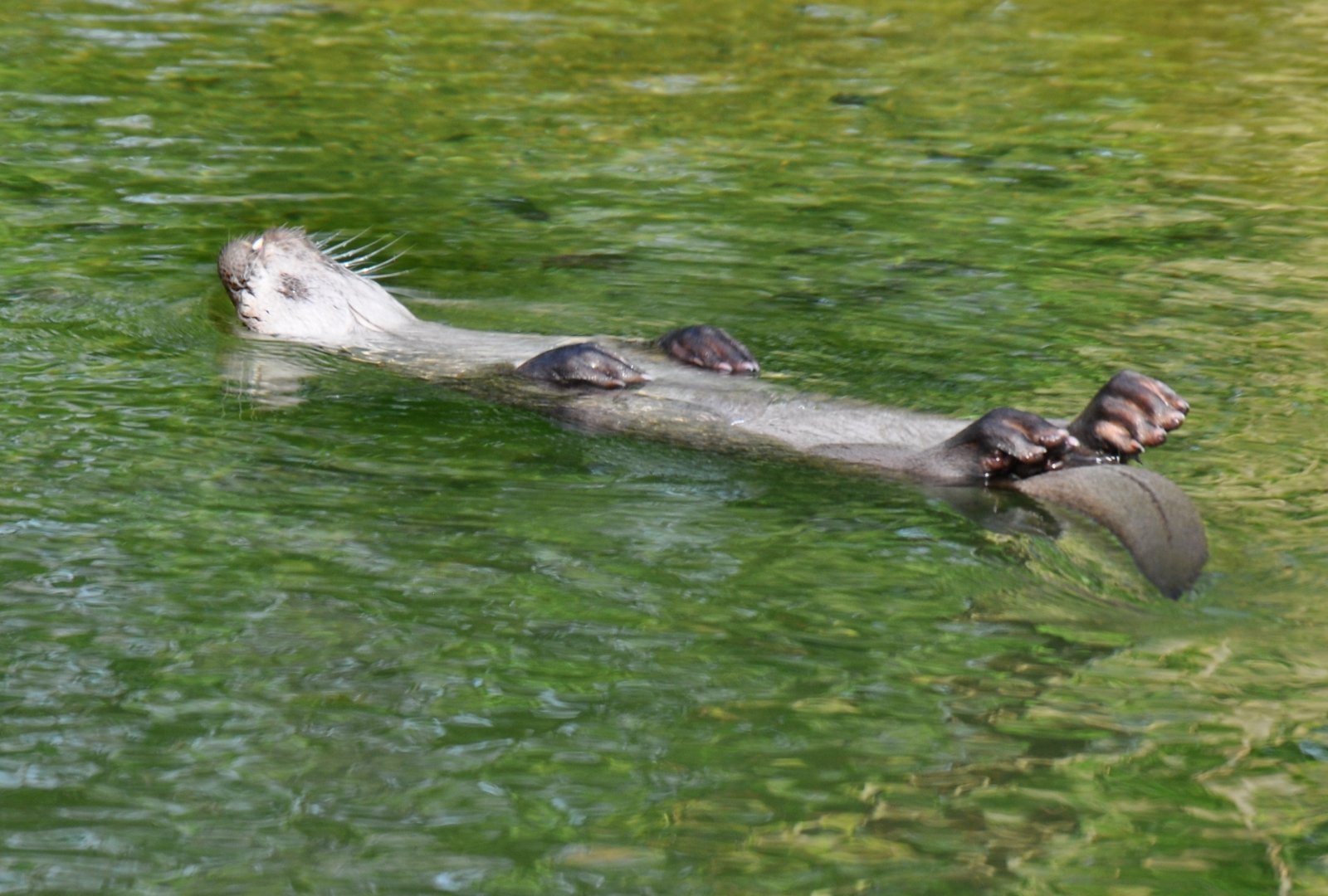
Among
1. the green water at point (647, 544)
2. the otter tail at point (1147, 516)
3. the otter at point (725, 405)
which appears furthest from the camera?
the otter at point (725, 405)

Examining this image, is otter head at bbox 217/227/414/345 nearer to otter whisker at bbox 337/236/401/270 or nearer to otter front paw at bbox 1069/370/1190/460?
otter whisker at bbox 337/236/401/270

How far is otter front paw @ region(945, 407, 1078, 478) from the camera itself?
4.09 meters

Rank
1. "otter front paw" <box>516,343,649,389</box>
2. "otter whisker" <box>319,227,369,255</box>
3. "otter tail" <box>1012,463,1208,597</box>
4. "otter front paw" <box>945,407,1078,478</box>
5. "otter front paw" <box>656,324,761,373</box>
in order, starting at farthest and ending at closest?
"otter whisker" <box>319,227,369,255</box> → "otter front paw" <box>656,324,761,373</box> → "otter front paw" <box>516,343,649,389</box> → "otter front paw" <box>945,407,1078,478</box> → "otter tail" <box>1012,463,1208,597</box>

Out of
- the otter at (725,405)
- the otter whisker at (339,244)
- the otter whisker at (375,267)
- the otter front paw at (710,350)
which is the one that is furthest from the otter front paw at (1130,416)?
the otter whisker at (339,244)

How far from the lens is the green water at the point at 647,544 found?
2881mm

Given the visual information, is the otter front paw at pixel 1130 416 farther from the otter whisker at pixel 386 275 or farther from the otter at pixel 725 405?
the otter whisker at pixel 386 275

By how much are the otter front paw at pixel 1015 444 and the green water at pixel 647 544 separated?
0.17 meters

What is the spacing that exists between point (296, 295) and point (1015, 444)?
8.98 feet

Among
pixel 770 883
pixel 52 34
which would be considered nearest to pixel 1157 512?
pixel 770 883

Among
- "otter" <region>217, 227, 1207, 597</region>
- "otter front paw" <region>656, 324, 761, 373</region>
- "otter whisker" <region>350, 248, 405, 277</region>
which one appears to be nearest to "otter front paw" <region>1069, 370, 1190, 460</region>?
"otter" <region>217, 227, 1207, 597</region>

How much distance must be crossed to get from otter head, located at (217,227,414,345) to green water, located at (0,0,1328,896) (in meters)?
0.19

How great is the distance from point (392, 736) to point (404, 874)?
1.47ft

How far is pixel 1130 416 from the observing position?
4.16 metres

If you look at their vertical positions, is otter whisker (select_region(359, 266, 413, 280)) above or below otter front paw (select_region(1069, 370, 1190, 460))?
below
